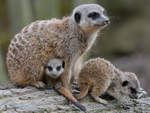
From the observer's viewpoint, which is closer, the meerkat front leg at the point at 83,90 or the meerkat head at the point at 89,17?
the meerkat front leg at the point at 83,90

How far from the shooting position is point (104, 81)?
5.35 meters

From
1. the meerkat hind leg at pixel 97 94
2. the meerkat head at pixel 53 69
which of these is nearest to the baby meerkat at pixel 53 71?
the meerkat head at pixel 53 69

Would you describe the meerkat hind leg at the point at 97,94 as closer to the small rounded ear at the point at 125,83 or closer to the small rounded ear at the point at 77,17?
the small rounded ear at the point at 125,83

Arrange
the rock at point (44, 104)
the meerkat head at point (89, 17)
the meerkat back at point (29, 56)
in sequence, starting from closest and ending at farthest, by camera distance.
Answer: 1. the rock at point (44, 104)
2. the meerkat back at point (29, 56)
3. the meerkat head at point (89, 17)

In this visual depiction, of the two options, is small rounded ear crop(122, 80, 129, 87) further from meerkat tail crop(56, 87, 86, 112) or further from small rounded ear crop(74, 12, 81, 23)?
small rounded ear crop(74, 12, 81, 23)

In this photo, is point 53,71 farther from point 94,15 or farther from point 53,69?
point 94,15

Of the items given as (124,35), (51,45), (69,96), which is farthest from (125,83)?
(124,35)

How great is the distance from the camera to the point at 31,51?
5539 mm

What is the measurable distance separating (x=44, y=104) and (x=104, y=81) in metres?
0.80

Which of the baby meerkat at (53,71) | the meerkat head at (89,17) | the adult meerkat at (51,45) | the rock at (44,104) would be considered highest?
the meerkat head at (89,17)

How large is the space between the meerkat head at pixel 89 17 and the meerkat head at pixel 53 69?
601 millimetres

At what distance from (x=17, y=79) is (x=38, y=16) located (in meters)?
4.13

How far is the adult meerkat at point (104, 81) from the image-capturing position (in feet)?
17.6

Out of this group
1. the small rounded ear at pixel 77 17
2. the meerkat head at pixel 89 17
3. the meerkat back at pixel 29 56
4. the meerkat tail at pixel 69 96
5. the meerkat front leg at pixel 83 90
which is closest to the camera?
the meerkat tail at pixel 69 96
